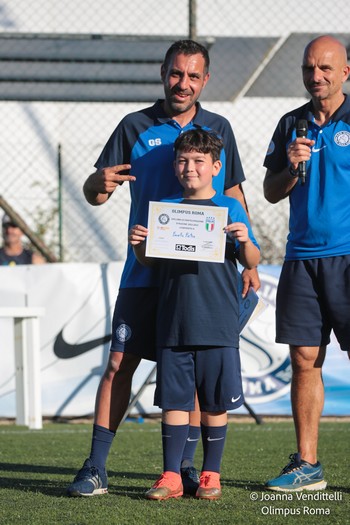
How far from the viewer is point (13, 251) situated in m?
9.23

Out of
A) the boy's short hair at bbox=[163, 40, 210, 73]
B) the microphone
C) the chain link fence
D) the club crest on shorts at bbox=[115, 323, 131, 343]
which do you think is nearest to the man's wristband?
the microphone

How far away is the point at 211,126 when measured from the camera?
4453 millimetres

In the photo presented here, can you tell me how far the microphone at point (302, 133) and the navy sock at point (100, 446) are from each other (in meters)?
1.37

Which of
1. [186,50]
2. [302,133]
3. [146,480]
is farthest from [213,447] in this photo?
[186,50]

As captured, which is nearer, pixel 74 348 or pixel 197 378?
pixel 197 378

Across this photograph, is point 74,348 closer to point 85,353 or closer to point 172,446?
point 85,353

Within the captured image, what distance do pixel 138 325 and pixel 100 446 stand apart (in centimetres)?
54

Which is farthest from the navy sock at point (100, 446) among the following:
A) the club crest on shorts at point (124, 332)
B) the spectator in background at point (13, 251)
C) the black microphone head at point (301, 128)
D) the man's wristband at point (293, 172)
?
the spectator in background at point (13, 251)

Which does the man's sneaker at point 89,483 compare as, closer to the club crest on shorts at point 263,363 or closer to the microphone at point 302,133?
the microphone at point 302,133

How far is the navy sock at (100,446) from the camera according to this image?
4.24 metres

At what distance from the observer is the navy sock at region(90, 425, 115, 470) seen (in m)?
4.24

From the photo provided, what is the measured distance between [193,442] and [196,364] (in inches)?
25.1

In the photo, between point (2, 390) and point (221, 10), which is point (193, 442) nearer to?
point (2, 390)

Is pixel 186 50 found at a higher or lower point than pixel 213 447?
higher
